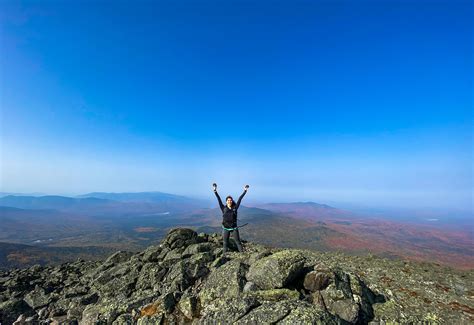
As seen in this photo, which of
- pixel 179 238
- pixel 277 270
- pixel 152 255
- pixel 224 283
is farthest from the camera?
pixel 179 238

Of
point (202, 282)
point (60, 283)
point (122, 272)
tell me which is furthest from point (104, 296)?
point (60, 283)

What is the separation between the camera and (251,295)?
1132cm

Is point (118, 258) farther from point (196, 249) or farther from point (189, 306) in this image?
point (189, 306)

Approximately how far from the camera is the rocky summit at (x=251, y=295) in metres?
10.8

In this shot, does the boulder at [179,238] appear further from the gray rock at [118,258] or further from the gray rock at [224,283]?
Result: the gray rock at [224,283]

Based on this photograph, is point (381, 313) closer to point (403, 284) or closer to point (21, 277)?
point (403, 284)

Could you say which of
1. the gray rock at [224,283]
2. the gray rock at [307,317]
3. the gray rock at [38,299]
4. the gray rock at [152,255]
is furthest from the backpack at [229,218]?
the gray rock at [38,299]

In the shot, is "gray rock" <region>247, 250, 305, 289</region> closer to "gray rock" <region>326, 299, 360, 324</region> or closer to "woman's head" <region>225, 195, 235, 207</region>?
"gray rock" <region>326, 299, 360, 324</region>

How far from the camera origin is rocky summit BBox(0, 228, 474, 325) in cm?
1078

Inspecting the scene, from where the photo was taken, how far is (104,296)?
17.0m

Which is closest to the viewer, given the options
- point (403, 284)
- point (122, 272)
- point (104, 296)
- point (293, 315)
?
point (293, 315)

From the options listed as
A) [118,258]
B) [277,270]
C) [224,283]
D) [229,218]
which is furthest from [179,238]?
[277,270]

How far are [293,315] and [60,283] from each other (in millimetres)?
25127

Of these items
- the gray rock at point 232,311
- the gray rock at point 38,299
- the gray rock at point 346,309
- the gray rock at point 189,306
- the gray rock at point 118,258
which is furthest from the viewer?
the gray rock at point 118,258
